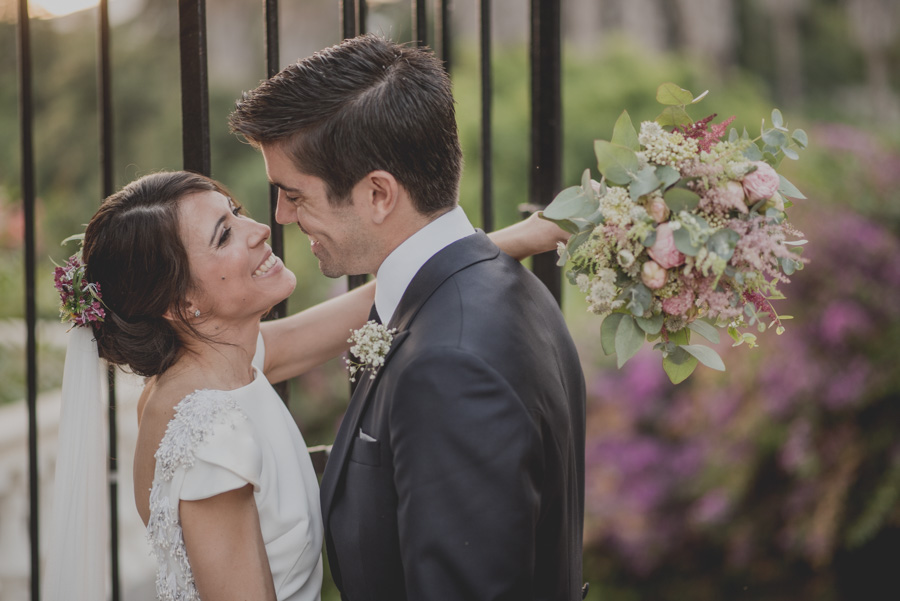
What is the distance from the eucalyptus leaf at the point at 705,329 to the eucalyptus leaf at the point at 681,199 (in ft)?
0.99

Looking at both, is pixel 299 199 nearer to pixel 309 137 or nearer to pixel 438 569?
pixel 309 137

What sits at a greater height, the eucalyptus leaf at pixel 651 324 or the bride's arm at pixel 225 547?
the eucalyptus leaf at pixel 651 324

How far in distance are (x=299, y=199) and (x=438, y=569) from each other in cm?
87

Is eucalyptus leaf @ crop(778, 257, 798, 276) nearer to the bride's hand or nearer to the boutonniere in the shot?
the bride's hand

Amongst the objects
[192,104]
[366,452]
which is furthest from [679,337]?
[192,104]

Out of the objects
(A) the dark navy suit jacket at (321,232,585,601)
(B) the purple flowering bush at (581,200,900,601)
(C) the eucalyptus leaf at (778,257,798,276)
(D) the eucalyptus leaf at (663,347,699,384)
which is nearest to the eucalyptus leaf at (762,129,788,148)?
(C) the eucalyptus leaf at (778,257,798,276)

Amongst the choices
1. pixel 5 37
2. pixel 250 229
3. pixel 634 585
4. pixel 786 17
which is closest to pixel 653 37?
pixel 786 17

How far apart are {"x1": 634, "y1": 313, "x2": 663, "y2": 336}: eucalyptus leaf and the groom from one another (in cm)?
20

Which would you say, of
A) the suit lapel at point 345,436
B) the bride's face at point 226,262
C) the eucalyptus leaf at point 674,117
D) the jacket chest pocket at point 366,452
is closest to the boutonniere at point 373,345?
the suit lapel at point 345,436

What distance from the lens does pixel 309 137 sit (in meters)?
1.85

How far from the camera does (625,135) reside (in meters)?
1.75

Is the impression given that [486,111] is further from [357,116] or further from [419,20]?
[357,116]

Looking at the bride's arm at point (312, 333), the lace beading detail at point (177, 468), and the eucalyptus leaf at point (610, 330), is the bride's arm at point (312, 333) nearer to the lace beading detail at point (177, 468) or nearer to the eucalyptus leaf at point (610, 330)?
the lace beading detail at point (177, 468)

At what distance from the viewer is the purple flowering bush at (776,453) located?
434 centimetres
